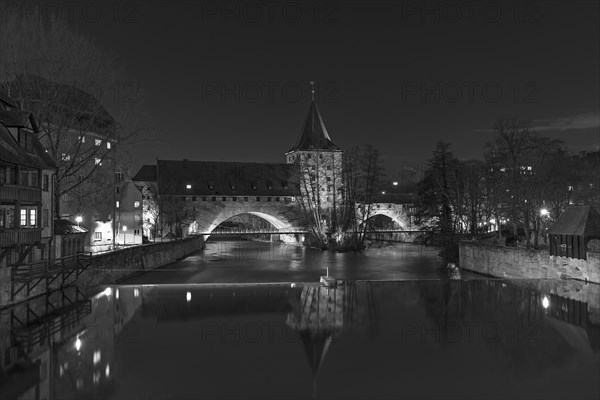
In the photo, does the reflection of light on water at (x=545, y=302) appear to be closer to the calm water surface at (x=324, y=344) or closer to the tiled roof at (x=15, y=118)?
the calm water surface at (x=324, y=344)

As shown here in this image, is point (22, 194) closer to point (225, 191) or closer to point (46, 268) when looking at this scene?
point (46, 268)

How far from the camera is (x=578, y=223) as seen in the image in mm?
18766

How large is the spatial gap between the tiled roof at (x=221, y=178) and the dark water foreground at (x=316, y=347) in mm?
34641

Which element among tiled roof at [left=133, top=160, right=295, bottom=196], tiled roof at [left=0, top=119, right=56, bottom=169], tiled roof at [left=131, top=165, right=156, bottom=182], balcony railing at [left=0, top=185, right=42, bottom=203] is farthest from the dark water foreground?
tiled roof at [left=131, top=165, right=156, bottom=182]

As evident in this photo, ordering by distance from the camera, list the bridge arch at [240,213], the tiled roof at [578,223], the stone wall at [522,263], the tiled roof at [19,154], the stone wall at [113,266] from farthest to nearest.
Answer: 1. the bridge arch at [240,213]
2. the stone wall at [522,263]
3. the tiled roof at [578,223]
4. the stone wall at [113,266]
5. the tiled roof at [19,154]

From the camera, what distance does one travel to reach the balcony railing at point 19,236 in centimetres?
1362

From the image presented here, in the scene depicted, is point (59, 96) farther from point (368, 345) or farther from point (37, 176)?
point (368, 345)

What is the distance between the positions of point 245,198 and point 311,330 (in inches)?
1608

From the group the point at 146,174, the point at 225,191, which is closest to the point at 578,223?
the point at 225,191

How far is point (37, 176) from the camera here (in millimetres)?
16250

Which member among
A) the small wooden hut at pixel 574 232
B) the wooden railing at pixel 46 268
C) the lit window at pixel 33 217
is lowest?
the wooden railing at pixel 46 268

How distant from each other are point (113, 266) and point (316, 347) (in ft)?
38.5

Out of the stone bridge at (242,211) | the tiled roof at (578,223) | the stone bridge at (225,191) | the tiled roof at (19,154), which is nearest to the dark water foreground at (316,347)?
the tiled roof at (578,223)

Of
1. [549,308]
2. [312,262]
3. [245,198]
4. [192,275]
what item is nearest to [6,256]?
[192,275]
